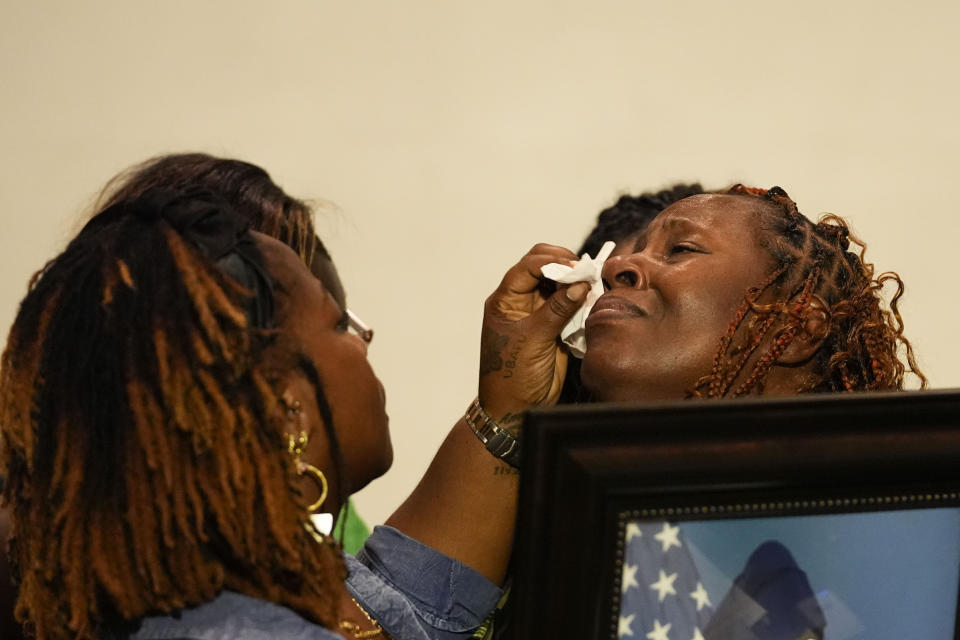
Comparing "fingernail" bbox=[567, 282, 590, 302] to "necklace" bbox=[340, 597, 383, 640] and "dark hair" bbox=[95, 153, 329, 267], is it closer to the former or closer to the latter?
"dark hair" bbox=[95, 153, 329, 267]

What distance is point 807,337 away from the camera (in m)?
1.58

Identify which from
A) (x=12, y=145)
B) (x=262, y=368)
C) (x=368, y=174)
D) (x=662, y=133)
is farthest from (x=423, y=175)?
(x=262, y=368)

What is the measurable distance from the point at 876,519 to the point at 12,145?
228cm

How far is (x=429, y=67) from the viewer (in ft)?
9.14

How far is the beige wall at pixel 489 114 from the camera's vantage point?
9.04 feet

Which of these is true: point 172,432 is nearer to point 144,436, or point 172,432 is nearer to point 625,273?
point 144,436

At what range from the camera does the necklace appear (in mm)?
1412

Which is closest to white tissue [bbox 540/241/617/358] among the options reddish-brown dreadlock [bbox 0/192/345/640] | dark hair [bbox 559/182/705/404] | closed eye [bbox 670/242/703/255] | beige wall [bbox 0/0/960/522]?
closed eye [bbox 670/242/703/255]

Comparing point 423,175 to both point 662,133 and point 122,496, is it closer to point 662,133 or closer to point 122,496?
point 662,133

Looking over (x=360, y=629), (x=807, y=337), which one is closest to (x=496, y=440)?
(x=360, y=629)

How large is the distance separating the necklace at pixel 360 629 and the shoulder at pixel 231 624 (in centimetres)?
26

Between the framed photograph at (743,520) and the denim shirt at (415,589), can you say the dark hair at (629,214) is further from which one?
the framed photograph at (743,520)

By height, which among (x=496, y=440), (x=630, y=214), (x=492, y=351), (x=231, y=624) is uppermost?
(x=630, y=214)

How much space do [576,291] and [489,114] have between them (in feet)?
4.18
